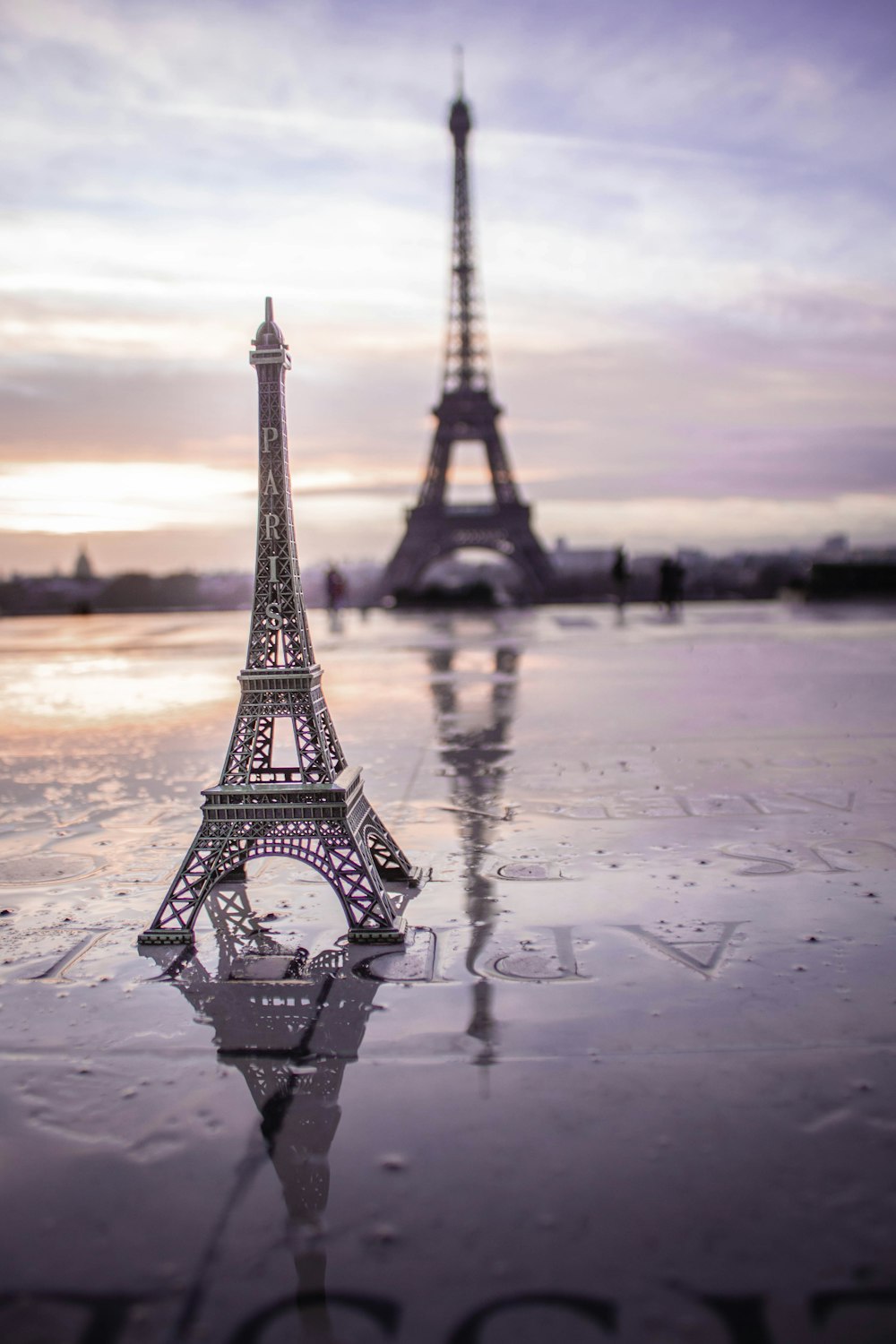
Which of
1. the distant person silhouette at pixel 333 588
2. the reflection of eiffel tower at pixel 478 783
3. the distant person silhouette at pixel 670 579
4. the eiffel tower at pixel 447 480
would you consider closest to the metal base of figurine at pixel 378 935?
the reflection of eiffel tower at pixel 478 783

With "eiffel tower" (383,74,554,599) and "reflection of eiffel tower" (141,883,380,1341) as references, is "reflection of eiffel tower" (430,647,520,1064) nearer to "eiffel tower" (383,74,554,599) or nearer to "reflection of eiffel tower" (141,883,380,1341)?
"reflection of eiffel tower" (141,883,380,1341)

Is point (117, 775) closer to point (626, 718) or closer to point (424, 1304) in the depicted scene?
point (626, 718)

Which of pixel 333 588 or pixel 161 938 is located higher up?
pixel 333 588

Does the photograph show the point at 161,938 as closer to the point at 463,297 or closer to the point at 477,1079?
the point at 477,1079

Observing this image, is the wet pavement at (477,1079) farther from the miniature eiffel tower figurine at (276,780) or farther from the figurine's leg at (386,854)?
the miniature eiffel tower figurine at (276,780)

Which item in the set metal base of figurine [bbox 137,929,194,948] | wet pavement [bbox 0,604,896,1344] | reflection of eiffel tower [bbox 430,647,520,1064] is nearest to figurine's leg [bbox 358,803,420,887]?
wet pavement [bbox 0,604,896,1344]

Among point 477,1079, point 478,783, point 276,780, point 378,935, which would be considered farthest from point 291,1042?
point 478,783
